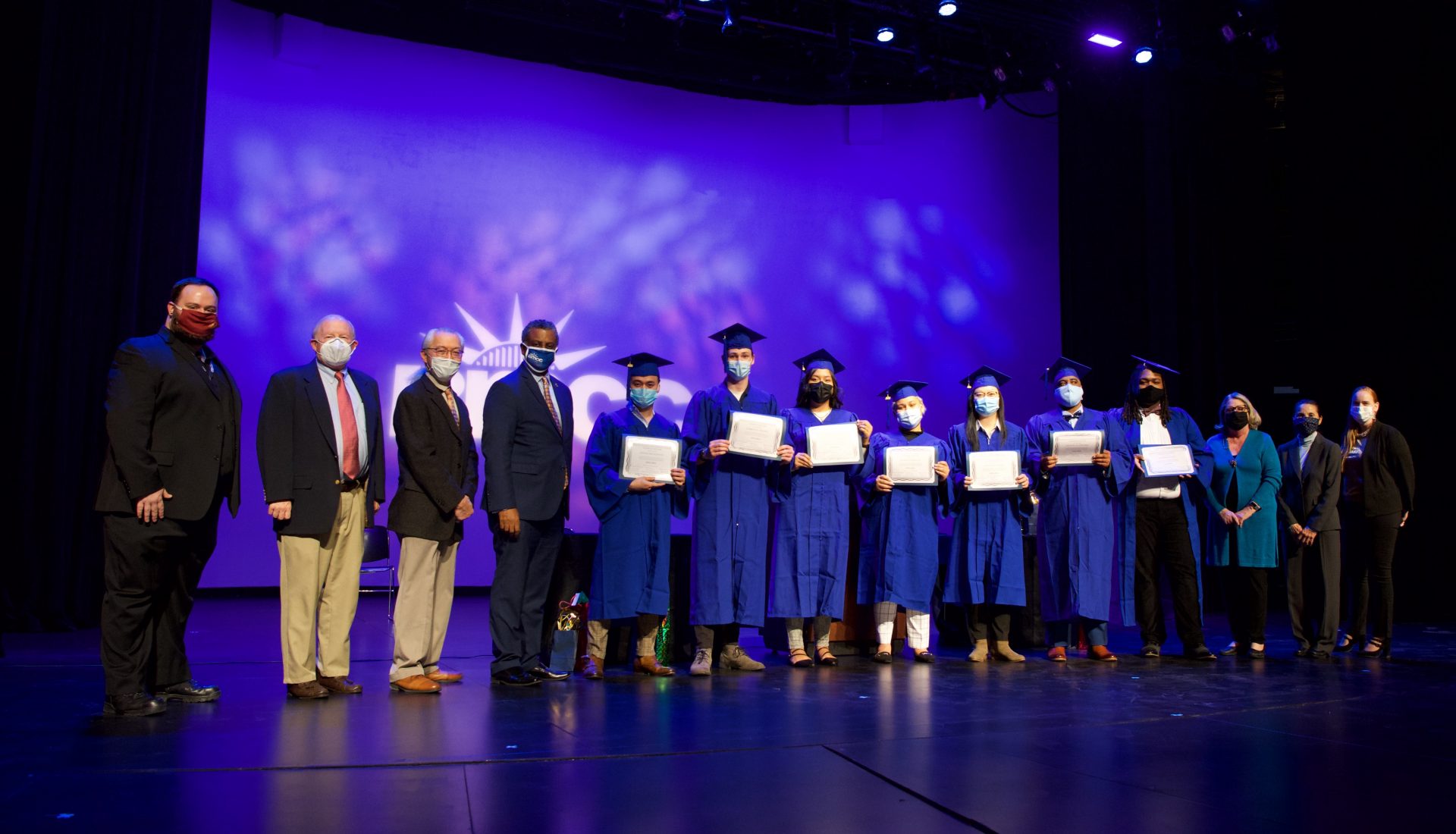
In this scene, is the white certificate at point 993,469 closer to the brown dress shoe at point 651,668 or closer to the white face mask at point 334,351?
the brown dress shoe at point 651,668

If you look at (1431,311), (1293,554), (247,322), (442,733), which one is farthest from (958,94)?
(442,733)

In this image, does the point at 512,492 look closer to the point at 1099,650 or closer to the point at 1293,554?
the point at 1099,650

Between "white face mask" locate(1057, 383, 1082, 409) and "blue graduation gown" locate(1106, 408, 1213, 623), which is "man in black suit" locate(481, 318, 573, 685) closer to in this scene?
"white face mask" locate(1057, 383, 1082, 409)

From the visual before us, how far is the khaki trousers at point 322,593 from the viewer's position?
14.8 ft

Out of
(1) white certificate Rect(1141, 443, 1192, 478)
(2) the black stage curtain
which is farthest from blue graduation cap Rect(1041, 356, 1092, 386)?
(2) the black stage curtain

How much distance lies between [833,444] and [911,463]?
55cm

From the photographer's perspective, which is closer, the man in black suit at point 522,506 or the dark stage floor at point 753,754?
the dark stage floor at point 753,754

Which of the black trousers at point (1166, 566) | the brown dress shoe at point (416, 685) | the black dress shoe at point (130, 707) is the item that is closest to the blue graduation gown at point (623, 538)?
the brown dress shoe at point (416, 685)

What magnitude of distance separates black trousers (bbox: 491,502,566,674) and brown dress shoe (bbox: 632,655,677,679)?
60 centimetres

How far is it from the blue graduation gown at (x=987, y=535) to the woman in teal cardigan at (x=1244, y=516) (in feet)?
4.42

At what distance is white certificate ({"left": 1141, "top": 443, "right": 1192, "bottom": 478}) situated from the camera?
20.1 feet

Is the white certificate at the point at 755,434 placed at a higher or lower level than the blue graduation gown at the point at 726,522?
higher

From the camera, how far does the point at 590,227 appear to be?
10055mm

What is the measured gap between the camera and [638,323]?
32.9ft
